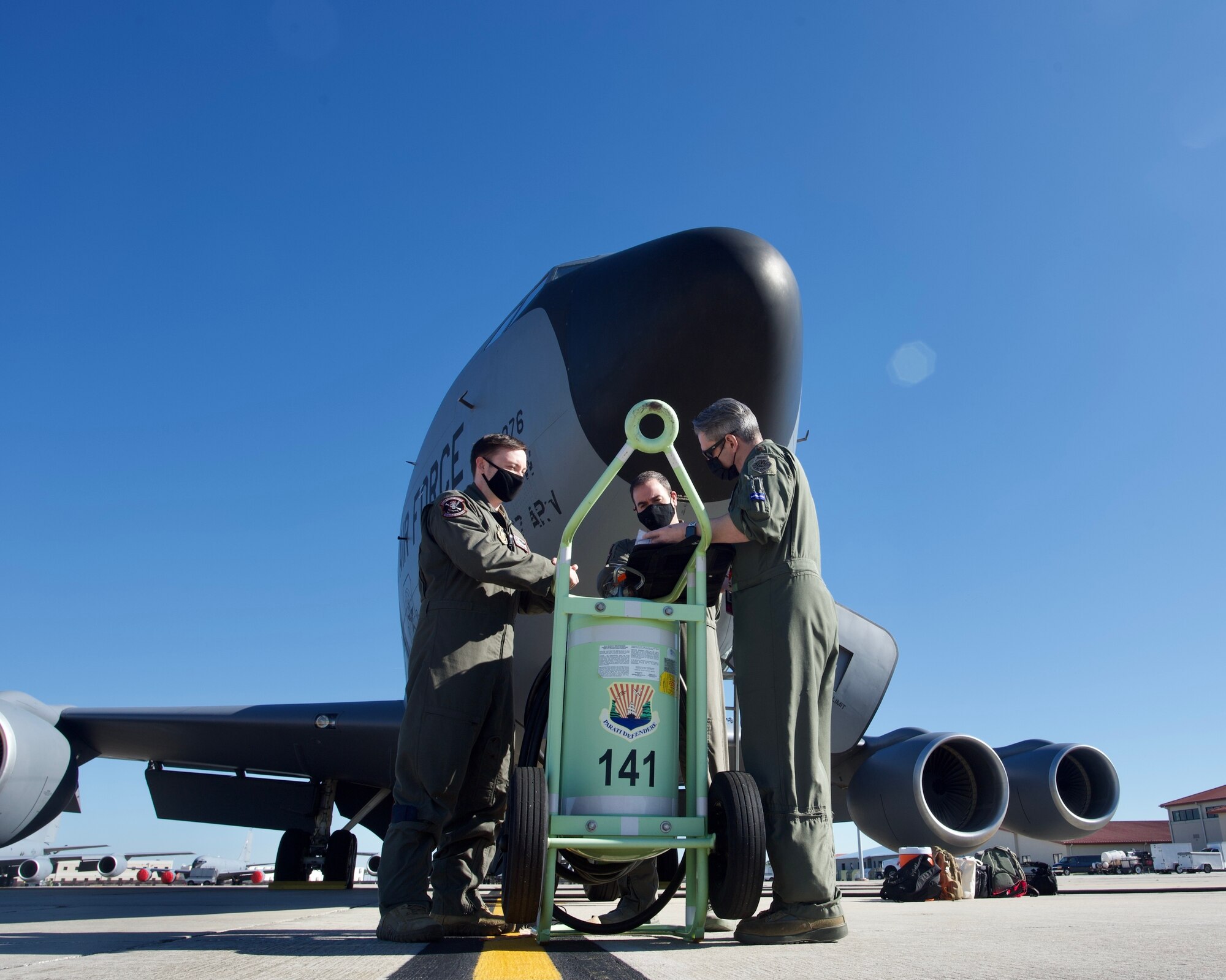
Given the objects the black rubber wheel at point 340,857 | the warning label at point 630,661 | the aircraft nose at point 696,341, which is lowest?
the black rubber wheel at point 340,857

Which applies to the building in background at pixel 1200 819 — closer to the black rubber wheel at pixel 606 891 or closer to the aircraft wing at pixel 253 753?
the aircraft wing at pixel 253 753

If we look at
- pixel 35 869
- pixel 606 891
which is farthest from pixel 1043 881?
pixel 35 869

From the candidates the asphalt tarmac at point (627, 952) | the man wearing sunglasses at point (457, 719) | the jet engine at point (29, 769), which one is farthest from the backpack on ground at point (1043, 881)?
the jet engine at point (29, 769)

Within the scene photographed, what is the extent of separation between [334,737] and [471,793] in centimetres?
652

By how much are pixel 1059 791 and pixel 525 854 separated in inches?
306

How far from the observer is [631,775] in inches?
92.1

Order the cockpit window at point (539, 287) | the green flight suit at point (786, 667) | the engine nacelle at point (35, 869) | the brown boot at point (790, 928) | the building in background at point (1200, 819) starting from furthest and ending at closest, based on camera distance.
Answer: the building in background at point (1200, 819)
the engine nacelle at point (35, 869)
the cockpit window at point (539, 287)
the green flight suit at point (786, 667)
the brown boot at point (790, 928)

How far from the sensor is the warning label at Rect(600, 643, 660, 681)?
2.44 metres

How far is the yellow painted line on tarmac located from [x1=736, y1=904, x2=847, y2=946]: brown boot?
57cm

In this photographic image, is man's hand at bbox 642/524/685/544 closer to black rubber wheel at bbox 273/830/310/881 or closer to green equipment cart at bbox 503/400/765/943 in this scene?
green equipment cart at bbox 503/400/765/943

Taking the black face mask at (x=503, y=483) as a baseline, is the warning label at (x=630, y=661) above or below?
below

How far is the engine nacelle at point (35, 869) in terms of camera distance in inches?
1265

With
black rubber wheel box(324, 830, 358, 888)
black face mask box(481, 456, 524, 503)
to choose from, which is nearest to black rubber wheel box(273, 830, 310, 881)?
black rubber wheel box(324, 830, 358, 888)

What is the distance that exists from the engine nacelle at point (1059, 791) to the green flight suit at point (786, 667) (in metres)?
6.34
